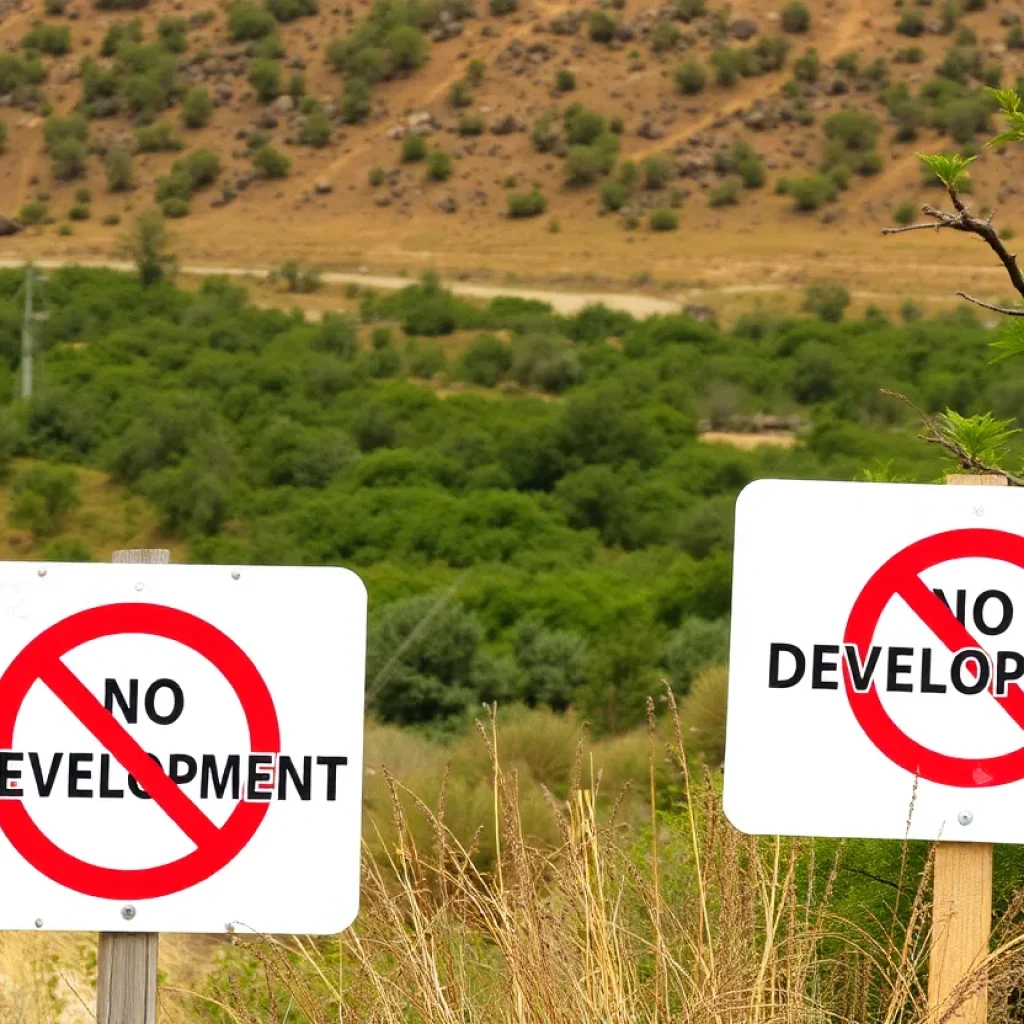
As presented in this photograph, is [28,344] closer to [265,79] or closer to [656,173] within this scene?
[656,173]

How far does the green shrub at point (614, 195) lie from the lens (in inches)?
2511

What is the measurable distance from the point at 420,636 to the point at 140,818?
46.6 feet

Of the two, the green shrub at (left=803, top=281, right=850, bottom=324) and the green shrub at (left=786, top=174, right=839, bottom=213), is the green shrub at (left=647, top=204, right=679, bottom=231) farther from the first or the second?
the green shrub at (left=803, top=281, right=850, bottom=324)

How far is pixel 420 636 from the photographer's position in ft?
54.9

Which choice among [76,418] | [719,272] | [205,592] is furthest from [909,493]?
[719,272]

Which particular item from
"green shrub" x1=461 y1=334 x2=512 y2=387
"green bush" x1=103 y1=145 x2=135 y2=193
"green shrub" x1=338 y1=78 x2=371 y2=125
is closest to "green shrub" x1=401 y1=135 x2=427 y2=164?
"green shrub" x1=338 y1=78 x2=371 y2=125

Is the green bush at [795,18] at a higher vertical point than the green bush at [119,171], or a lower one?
higher

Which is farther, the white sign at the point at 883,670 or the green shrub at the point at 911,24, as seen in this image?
the green shrub at the point at 911,24

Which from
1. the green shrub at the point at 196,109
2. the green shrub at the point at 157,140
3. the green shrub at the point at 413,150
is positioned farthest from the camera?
the green shrub at the point at 196,109

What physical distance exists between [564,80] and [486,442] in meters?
38.0

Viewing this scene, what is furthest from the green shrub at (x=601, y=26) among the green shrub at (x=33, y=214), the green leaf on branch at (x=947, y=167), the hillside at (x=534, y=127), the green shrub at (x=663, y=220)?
the green leaf on branch at (x=947, y=167)

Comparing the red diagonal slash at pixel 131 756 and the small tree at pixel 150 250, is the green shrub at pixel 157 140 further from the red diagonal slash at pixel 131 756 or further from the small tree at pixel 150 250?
the red diagonal slash at pixel 131 756

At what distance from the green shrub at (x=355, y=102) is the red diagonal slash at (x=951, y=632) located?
232ft

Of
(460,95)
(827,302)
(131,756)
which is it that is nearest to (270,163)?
(460,95)
